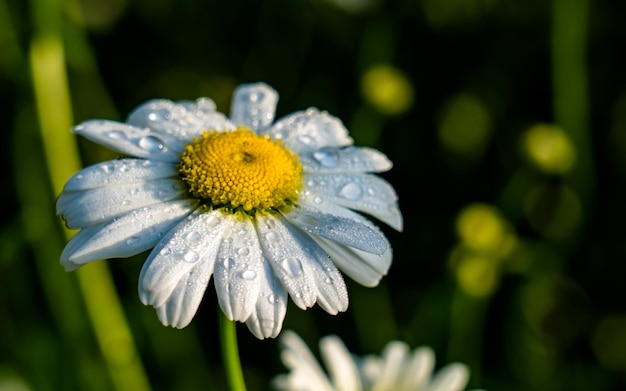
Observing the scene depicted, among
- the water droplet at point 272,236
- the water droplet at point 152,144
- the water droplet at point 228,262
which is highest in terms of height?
the water droplet at point 152,144

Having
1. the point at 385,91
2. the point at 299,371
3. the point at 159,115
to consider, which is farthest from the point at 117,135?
the point at 385,91

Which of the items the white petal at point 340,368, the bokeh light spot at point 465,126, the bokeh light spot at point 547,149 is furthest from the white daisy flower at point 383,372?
the bokeh light spot at point 465,126

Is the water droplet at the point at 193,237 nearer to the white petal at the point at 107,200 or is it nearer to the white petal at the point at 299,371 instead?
the white petal at the point at 107,200

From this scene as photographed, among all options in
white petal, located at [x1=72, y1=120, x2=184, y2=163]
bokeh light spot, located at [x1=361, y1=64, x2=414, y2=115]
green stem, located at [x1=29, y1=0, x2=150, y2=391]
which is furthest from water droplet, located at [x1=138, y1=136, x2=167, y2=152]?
bokeh light spot, located at [x1=361, y1=64, x2=414, y2=115]

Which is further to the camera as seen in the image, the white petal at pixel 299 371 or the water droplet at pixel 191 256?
the white petal at pixel 299 371

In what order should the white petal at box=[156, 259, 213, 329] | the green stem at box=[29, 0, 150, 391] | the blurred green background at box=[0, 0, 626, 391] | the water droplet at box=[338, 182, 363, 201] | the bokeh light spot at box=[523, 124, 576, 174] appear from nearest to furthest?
the white petal at box=[156, 259, 213, 329], the water droplet at box=[338, 182, 363, 201], the green stem at box=[29, 0, 150, 391], the blurred green background at box=[0, 0, 626, 391], the bokeh light spot at box=[523, 124, 576, 174]

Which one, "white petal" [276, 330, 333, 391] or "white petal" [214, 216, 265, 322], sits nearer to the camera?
"white petal" [214, 216, 265, 322]

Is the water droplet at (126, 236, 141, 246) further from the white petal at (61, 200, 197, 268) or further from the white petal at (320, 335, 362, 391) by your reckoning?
the white petal at (320, 335, 362, 391)
